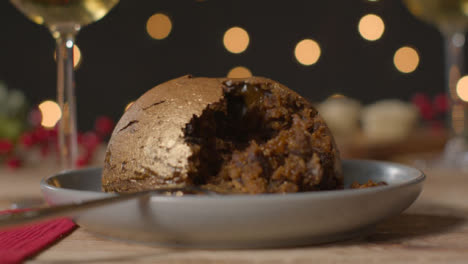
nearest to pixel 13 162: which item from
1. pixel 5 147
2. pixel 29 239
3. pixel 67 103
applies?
pixel 5 147

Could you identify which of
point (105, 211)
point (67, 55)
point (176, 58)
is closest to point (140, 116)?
point (105, 211)

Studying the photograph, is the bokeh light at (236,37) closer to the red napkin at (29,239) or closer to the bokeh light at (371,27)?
the bokeh light at (371,27)

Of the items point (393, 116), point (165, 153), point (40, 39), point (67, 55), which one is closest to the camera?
point (165, 153)

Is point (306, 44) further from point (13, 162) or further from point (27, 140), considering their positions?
point (13, 162)

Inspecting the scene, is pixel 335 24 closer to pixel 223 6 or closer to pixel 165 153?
pixel 223 6

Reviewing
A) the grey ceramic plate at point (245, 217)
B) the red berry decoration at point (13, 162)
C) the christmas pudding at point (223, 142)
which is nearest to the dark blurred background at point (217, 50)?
the red berry decoration at point (13, 162)

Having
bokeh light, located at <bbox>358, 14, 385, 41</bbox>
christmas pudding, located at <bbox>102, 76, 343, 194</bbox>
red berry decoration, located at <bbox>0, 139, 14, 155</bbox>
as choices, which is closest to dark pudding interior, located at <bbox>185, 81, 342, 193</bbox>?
christmas pudding, located at <bbox>102, 76, 343, 194</bbox>

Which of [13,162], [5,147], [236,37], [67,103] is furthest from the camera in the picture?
[236,37]
